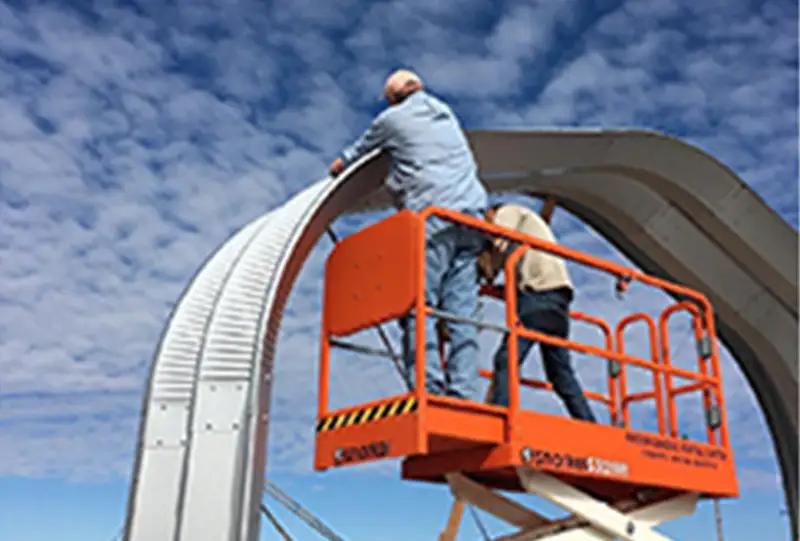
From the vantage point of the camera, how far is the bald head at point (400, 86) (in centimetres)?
704

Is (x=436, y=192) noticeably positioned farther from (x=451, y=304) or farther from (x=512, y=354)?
(x=512, y=354)

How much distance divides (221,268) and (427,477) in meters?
2.21

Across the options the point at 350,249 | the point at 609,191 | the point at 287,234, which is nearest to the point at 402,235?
the point at 350,249

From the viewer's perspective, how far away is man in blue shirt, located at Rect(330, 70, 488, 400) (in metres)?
5.99

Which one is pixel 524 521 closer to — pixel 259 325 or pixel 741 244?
pixel 259 325

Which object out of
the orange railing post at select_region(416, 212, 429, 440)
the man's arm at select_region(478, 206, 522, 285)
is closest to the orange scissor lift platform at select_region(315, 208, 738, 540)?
the orange railing post at select_region(416, 212, 429, 440)

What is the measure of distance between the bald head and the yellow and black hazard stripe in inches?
102

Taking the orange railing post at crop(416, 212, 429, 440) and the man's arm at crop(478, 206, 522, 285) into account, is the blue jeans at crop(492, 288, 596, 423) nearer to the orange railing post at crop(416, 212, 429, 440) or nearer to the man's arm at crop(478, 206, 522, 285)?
the man's arm at crop(478, 206, 522, 285)

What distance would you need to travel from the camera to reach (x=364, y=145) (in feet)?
22.9

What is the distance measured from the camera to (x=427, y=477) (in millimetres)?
6590

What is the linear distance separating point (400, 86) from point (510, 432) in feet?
9.49

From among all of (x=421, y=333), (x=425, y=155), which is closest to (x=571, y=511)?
(x=421, y=333)

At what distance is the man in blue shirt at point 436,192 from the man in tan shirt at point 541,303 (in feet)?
1.61

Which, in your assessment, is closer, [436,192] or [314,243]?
[436,192]
